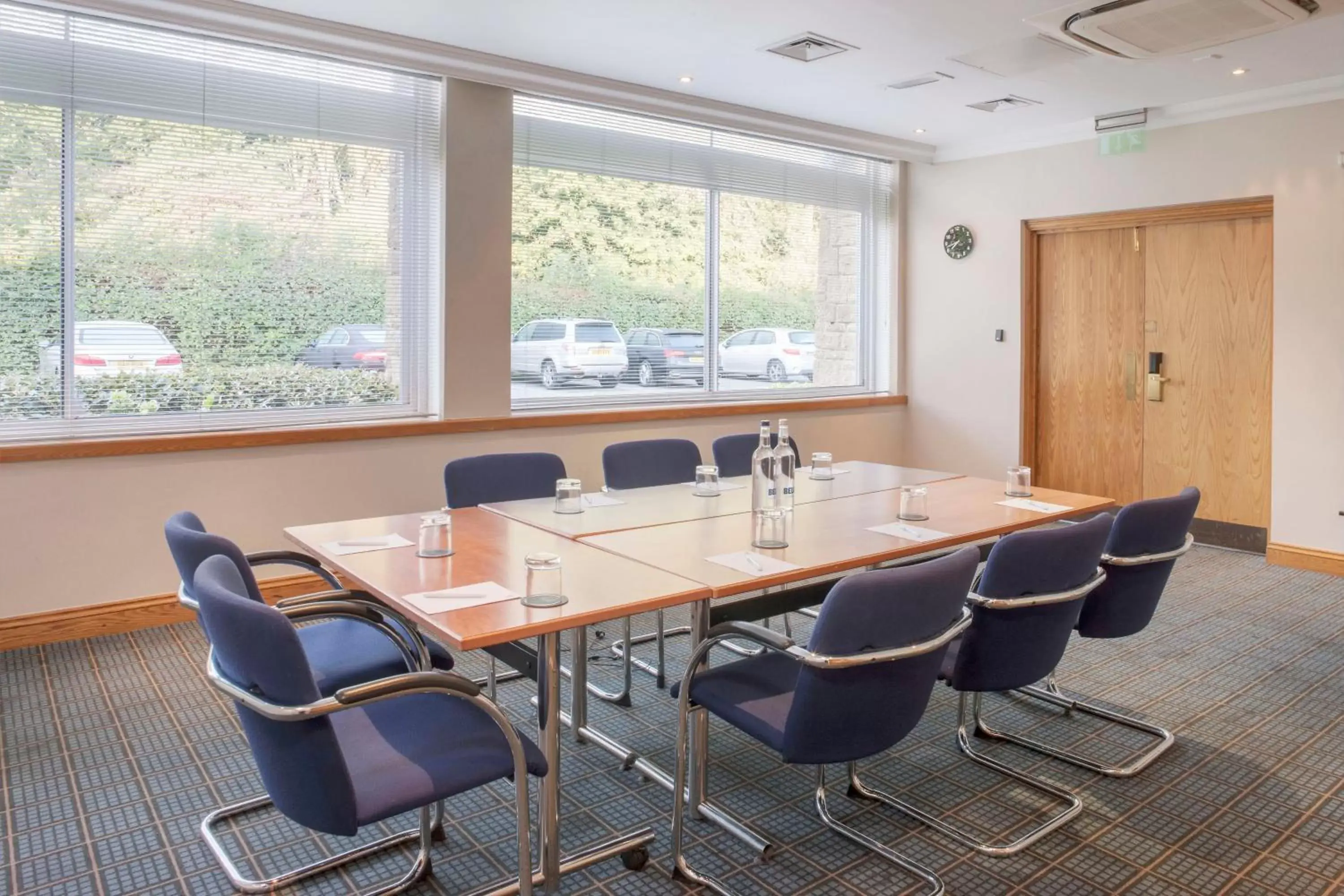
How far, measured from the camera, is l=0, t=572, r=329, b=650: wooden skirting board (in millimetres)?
4051

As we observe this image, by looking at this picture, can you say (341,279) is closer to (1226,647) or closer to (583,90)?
(583,90)

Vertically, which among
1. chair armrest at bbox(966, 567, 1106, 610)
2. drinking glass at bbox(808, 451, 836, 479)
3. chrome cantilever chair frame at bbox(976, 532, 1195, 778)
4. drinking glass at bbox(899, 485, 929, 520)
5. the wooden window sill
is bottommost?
chrome cantilever chair frame at bbox(976, 532, 1195, 778)

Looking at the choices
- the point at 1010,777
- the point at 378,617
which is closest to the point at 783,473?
the point at 1010,777

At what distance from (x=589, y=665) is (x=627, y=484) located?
0.78m

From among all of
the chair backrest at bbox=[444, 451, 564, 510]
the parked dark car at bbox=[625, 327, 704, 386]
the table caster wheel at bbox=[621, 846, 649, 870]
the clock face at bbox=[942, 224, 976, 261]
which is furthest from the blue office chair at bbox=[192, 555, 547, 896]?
the clock face at bbox=[942, 224, 976, 261]

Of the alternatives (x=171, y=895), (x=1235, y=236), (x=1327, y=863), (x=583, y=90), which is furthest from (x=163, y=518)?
(x=1235, y=236)

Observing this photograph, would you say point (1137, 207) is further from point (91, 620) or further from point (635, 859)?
point (91, 620)

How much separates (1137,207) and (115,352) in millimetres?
5762

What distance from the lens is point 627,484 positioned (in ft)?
13.8

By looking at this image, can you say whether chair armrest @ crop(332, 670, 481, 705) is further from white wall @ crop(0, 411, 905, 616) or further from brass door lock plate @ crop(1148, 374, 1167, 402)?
brass door lock plate @ crop(1148, 374, 1167, 402)

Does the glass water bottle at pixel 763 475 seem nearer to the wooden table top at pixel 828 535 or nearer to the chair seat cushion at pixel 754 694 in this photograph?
the wooden table top at pixel 828 535

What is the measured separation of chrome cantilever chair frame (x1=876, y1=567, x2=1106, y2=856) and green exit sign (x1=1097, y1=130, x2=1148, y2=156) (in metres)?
4.18

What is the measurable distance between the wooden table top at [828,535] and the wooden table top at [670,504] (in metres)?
0.08

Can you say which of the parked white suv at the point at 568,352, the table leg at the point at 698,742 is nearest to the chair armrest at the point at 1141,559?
the table leg at the point at 698,742
